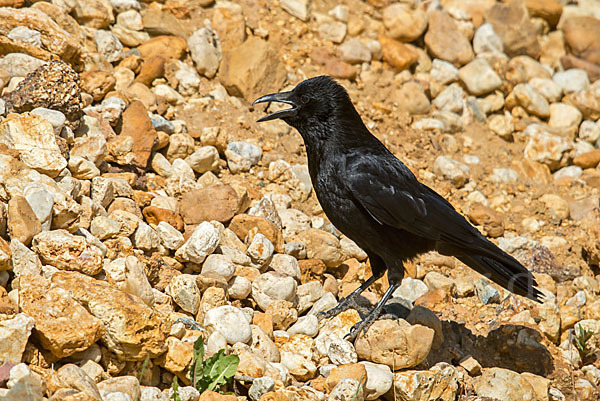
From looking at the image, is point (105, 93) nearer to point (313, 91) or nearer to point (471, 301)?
point (313, 91)

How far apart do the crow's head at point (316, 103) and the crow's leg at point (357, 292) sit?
3.45 feet

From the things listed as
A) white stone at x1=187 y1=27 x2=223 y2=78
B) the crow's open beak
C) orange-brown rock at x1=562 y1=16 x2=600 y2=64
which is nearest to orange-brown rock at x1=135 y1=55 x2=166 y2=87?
white stone at x1=187 y1=27 x2=223 y2=78

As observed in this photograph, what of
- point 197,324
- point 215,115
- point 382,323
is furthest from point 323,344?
point 215,115

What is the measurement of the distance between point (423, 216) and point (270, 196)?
4.95 feet

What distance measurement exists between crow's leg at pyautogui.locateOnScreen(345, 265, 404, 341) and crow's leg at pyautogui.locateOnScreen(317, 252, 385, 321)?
9.1 inches

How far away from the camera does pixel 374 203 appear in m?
4.81

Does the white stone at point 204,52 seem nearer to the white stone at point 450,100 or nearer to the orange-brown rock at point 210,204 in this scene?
the orange-brown rock at point 210,204

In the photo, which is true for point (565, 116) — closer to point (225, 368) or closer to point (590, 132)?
point (590, 132)

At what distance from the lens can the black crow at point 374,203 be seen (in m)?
4.88

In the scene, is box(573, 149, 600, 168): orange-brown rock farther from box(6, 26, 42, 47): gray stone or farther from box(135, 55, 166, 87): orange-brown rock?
box(6, 26, 42, 47): gray stone

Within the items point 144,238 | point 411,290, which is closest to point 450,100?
point 411,290

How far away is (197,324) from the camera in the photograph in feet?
13.9

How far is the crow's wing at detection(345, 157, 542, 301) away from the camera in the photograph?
15.9ft

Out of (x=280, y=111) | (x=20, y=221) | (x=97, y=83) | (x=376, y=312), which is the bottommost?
(x=376, y=312)
